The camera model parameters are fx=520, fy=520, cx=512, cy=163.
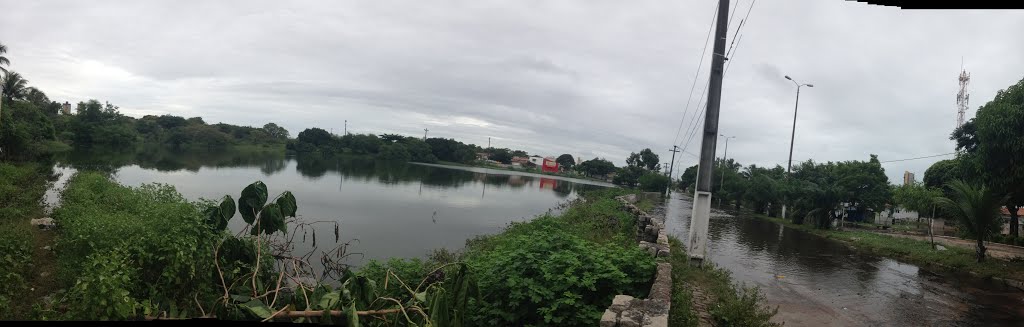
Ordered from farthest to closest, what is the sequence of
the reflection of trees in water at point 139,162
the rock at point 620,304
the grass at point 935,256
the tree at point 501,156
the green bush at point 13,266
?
the tree at point 501,156 → the reflection of trees in water at point 139,162 → the grass at point 935,256 → the green bush at point 13,266 → the rock at point 620,304

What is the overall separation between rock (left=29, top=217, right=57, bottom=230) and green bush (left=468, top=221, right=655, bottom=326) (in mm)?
9676

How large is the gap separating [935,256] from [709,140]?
8.66 metres

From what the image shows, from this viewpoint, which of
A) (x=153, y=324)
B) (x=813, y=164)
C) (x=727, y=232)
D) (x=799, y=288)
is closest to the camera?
(x=153, y=324)

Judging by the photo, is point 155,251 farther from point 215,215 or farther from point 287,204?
point 287,204

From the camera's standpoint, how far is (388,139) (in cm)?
9425

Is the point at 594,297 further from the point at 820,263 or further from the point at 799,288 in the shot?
the point at 820,263

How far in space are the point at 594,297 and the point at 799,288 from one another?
5.41m

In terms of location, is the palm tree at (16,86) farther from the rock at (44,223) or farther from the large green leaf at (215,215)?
the large green leaf at (215,215)

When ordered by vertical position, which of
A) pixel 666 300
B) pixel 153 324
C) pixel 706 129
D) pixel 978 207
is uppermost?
pixel 706 129

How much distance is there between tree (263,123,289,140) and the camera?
91531 millimetres

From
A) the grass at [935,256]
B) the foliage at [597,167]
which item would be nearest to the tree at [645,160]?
the foliage at [597,167]

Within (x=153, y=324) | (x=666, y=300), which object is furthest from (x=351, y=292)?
(x=666, y=300)

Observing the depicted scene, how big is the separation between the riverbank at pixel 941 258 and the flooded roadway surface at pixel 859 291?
552 millimetres

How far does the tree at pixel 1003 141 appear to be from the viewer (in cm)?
1076
